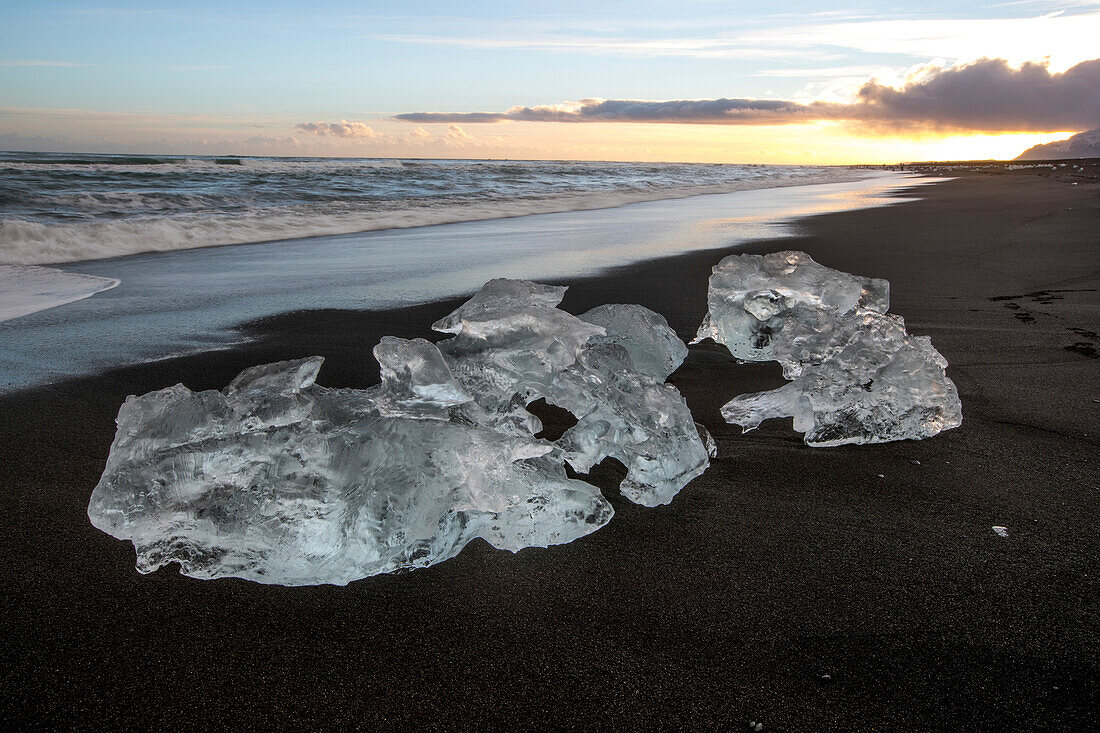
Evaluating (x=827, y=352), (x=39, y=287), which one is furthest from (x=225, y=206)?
(x=827, y=352)

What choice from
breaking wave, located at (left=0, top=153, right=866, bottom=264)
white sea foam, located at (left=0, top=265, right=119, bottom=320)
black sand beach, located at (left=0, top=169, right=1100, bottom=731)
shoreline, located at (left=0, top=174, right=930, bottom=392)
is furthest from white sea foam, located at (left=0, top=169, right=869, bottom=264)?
black sand beach, located at (left=0, top=169, right=1100, bottom=731)

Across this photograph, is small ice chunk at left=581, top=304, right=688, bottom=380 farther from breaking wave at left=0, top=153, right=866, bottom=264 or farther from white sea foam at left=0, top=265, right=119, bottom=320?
breaking wave at left=0, top=153, right=866, bottom=264

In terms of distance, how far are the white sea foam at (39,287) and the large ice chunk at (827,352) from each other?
13.8 ft

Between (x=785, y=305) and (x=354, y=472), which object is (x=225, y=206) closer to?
(x=785, y=305)

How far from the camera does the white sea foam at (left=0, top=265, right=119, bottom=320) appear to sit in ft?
14.5

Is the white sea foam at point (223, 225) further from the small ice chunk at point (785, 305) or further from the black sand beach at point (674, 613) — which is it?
the small ice chunk at point (785, 305)

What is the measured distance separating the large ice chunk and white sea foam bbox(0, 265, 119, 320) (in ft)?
13.8

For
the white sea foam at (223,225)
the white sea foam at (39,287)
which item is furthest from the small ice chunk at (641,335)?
the white sea foam at (223,225)

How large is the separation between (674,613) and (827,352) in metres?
1.46

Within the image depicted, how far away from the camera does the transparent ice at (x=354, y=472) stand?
4.93 ft

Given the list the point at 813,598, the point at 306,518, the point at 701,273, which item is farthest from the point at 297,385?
the point at 701,273

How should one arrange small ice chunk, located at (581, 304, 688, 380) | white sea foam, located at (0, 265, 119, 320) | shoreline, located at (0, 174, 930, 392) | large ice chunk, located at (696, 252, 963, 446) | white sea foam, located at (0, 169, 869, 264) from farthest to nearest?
white sea foam, located at (0, 169, 869, 264)
white sea foam, located at (0, 265, 119, 320)
shoreline, located at (0, 174, 930, 392)
small ice chunk, located at (581, 304, 688, 380)
large ice chunk, located at (696, 252, 963, 446)

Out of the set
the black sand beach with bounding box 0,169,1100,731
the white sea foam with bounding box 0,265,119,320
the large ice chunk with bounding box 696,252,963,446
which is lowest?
the black sand beach with bounding box 0,169,1100,731

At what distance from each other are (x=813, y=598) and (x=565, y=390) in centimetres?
86
